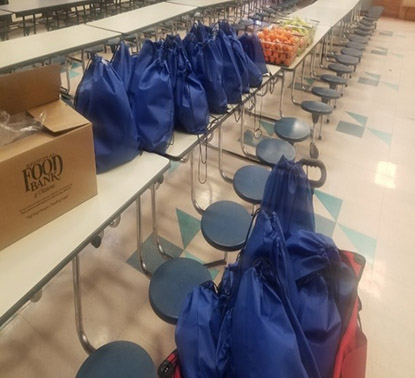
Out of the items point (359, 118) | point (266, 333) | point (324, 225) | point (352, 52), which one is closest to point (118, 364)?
point (266, 333)

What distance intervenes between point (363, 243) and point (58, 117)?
1.84 metres

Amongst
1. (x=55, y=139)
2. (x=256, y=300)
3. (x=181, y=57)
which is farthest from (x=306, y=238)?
Result: (x=181, y=57)

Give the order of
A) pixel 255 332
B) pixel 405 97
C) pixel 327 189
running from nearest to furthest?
pixel 255 332 < pixel 327 189 < pixel 405 97

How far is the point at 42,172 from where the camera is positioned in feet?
3.02

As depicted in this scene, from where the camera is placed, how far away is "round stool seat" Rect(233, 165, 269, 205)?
1617 mm

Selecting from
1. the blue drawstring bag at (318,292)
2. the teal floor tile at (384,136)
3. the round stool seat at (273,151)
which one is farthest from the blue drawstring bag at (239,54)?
the teal floor tile at (384,136)

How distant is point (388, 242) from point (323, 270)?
1.41m

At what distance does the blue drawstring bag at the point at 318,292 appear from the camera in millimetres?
859

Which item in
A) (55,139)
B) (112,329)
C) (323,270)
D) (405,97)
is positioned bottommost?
(112,329)

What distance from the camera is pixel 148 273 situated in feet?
5.68

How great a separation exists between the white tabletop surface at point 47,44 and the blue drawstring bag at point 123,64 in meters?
1.32

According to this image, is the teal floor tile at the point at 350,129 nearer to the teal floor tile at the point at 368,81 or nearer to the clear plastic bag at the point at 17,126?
the teal floor tile at the point at 368,81

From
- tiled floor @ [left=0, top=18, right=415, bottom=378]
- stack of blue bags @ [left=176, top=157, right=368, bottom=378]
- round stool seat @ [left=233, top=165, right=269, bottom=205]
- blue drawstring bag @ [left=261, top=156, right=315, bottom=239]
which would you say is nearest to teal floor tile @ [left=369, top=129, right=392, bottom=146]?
tiled floor @ [left=0, top=18, right=415, bottom=378]

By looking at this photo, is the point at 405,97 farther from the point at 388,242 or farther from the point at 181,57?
the point at 181,57
